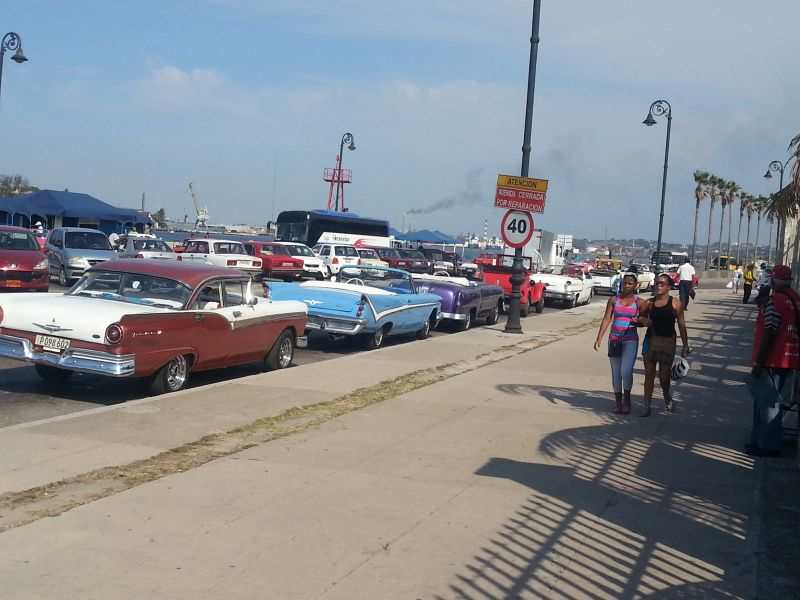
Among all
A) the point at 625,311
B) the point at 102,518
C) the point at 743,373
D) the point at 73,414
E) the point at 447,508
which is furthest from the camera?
the point at 743,373

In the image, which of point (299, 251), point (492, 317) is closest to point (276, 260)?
point (299, 251)

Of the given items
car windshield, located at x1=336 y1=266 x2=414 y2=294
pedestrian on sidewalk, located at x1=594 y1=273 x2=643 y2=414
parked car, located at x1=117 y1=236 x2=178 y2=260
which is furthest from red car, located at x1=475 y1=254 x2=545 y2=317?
pedestrian on sidewalk, located at x1=594 y1=273 x2=643 y2=414

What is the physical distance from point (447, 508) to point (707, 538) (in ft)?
5.67

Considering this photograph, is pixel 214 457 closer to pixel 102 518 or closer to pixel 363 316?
pixel 102 518

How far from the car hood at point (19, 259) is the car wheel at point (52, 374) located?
9.61 meters

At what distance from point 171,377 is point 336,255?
2786cm

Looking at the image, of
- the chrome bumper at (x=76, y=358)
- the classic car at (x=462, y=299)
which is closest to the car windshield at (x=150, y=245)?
the classic car at (x=462, y=299)

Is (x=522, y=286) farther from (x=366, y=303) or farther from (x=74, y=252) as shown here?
(x=74, y=252)

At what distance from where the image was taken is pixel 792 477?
8.05m

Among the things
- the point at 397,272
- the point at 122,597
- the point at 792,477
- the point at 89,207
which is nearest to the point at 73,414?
the point at 122,597

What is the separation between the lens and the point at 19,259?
65.7 ft

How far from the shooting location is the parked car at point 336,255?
37.3 meters

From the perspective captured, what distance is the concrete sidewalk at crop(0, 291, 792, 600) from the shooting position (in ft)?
16.7

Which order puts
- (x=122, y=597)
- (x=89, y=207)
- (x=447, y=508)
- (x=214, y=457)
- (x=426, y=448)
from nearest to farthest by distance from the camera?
(x=122, y=597), (x=447, y=508), (x=214, y=457), (x=426, y=448), (x=89, y=207)
